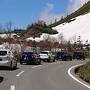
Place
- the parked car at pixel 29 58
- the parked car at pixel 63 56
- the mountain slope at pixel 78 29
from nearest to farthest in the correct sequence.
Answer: the parked car at pixel 29 58 < the parked car at pixel 63 56 < the mountain slope at pixel 78 29

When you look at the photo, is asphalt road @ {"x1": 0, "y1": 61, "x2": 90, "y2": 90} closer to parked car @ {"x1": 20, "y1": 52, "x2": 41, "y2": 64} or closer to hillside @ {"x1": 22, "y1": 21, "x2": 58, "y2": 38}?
parked car @ {"x1": 20, "y1": 52, "x2": 41, "y2": 64}

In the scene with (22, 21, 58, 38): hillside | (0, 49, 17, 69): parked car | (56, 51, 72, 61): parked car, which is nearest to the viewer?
(0, 49, 17, 69): parked car

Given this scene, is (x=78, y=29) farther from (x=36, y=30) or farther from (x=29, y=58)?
(x=29, y=58)

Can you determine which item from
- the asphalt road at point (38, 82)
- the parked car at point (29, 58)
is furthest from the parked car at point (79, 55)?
the asphalt road at point (38, 82)

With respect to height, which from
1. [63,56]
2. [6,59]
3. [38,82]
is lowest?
[38,82]

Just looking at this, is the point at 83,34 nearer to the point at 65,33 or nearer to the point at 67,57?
the point at 65,33

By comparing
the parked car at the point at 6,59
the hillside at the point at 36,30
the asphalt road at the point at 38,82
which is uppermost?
the hillside at the point at 36,30

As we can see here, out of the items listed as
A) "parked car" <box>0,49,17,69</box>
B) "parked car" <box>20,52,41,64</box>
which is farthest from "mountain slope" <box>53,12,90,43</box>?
"parked car" <box>0,49,17,69</box>

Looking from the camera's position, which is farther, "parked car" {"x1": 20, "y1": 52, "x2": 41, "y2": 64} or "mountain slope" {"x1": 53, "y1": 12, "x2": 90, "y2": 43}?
"mountain slope" {"x1": 53, "y1": 12, "x2": 90, "y2": 43}

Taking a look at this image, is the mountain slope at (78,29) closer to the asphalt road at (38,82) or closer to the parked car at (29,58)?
the parked car at (29,58)

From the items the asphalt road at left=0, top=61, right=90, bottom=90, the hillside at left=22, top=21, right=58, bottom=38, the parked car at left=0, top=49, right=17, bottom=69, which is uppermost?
the hillside at left=22, top=21, right=58, bottom=38

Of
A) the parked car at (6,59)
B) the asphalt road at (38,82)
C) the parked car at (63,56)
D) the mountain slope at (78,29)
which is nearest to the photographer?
the asphalt road at (38,82)

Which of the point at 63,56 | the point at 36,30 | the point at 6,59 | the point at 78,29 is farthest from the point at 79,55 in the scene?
the point at 78,29

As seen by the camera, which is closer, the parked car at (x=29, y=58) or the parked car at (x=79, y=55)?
the parked car at (x=29, y=58)
